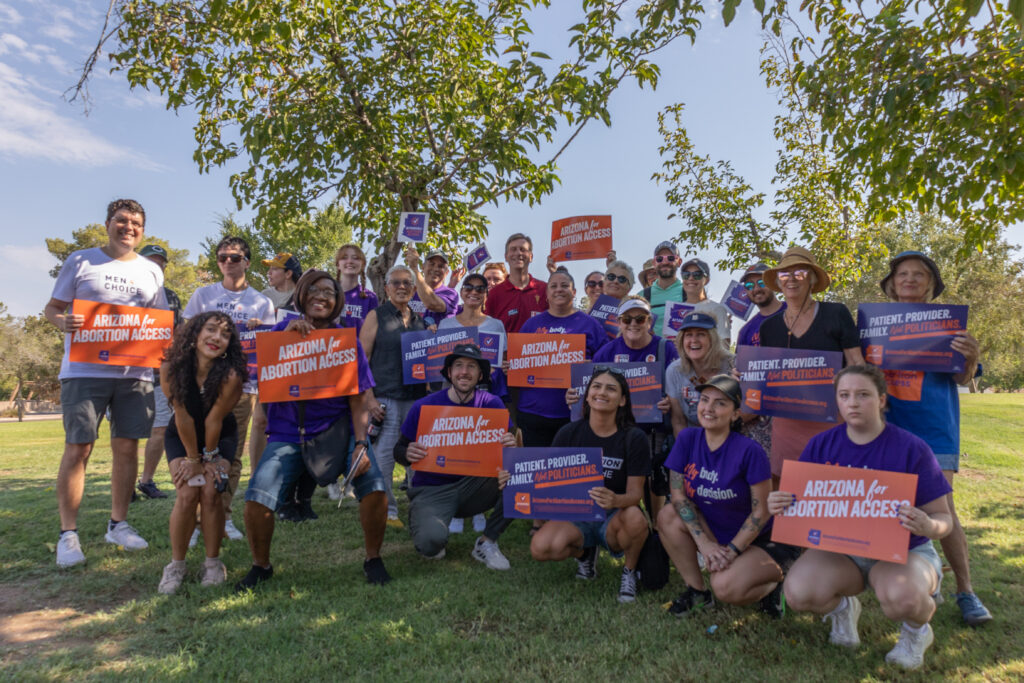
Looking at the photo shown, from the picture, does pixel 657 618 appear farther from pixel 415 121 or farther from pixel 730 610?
pixel 415 121

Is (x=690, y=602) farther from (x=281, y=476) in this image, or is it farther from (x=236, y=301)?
(x=236, y=301)

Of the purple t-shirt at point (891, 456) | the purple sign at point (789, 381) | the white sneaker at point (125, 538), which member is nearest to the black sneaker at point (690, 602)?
the purple t-shirt at point (891, 456)

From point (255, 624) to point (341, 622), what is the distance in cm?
54

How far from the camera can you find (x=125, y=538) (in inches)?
201

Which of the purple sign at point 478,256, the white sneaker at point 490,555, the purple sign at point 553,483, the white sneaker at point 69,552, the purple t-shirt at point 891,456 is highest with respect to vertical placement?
the purple sign at point 478,256

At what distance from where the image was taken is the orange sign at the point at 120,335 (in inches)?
185

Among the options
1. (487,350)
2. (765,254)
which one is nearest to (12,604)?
(487,350)

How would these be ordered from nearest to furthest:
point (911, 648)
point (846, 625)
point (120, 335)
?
point (911, 648) → point (846, 625) → point (120, 335)

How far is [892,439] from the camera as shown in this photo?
3.51 m

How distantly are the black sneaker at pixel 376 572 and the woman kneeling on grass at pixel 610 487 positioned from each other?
1160 mm

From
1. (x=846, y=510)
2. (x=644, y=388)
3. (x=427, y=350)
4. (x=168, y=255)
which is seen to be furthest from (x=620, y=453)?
(x=168, y=255)

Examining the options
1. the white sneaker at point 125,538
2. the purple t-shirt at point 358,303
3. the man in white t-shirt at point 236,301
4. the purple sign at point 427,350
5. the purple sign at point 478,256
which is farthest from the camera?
the purple sign at point 478,256

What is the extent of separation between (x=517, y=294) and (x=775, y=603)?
416 centimetres

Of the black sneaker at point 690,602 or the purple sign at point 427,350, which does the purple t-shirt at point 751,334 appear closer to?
the black sneaker at point 690,602
